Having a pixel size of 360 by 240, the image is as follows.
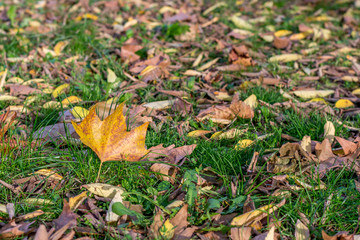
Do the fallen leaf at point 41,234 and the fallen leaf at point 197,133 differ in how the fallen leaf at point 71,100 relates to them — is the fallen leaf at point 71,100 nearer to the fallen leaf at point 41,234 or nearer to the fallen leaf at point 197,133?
the fallen leaf at point 197,133

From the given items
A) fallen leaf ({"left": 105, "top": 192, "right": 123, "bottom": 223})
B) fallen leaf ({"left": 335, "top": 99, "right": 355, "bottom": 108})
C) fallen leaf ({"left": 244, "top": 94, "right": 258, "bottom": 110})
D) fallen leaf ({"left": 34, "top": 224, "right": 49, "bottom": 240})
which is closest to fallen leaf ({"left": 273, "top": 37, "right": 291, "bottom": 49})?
fallen leaf ({"left": 335, "top": 99, "right": 355, "bottom": 108})

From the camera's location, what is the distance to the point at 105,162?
6.48 ft

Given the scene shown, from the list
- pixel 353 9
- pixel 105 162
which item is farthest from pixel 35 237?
pixel 353 9

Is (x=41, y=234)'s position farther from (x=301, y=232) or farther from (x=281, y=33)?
(x=281, y=33)

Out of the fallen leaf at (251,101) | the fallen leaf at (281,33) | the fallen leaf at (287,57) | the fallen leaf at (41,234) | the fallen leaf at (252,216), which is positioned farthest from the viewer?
the fallen leaf at (281,33)

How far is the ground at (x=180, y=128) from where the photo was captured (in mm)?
1737

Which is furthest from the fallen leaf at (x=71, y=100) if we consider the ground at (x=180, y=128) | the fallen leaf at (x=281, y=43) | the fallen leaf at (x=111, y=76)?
the fallen leaf at (x=281, y=43)

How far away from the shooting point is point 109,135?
186cm

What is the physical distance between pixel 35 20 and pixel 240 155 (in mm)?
3243

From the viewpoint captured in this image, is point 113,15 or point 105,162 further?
point 113,15

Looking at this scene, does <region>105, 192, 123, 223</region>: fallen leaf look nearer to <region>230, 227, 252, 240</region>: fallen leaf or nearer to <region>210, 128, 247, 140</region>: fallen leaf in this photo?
<region>230, 227, 252, 240</region>: fallen leaf

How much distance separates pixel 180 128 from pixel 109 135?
620 mm

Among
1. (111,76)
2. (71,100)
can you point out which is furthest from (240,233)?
(111,76)

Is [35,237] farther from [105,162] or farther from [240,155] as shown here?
[240,155]
